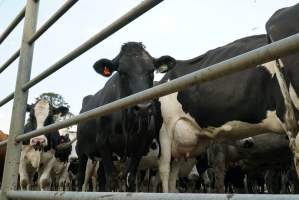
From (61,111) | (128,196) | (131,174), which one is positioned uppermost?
(61,111)

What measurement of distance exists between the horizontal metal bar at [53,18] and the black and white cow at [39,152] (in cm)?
571

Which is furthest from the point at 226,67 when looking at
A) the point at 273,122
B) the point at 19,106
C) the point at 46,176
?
the point at 46,176

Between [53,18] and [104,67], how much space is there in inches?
125

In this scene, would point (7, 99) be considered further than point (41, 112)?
No

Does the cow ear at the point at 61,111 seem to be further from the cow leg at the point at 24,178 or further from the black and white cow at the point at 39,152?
the cow leg at the point at 24,178

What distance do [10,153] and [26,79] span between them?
1.26ft

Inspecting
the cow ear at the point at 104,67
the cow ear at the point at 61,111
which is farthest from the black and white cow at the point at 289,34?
the cow ear at the point at 61,111

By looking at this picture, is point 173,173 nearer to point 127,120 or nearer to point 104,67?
point 127,120

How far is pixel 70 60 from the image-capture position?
179 centimetres

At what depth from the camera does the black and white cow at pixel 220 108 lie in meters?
3.66

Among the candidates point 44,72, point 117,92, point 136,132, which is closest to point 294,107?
point 44,72

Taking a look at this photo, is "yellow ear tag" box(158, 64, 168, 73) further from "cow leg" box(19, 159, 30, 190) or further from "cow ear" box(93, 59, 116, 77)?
"cow leg" box(19, 159, 30, 190)

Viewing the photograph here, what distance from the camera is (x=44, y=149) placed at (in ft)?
27.5

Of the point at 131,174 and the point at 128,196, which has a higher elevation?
the point at 131,174
